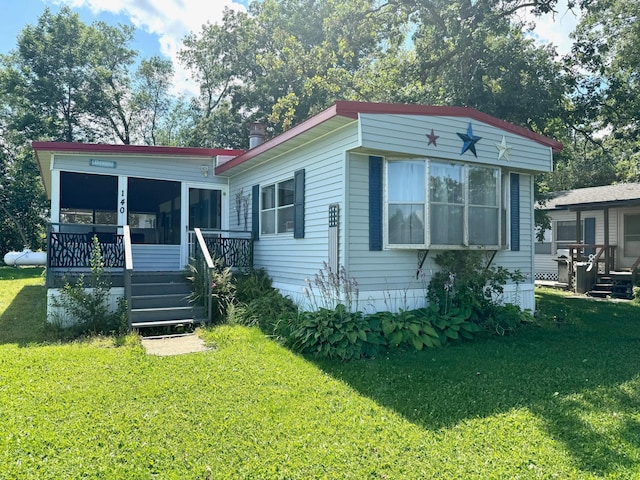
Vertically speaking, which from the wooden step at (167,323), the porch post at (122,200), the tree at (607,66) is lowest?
the wooden step at (167,323)

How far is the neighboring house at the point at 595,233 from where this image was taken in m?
13.1

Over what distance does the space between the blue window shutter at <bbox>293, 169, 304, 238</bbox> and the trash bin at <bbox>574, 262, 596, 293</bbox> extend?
966 cm

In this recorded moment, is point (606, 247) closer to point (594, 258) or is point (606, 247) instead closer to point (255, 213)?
point (594, 258)

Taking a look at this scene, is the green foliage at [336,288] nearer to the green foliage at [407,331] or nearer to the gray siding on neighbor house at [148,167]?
the green foliage at [407,331]

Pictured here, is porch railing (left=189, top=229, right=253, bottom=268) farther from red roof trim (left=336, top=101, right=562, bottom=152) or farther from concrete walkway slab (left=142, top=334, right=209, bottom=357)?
red roof trim (left=336, top=101, right=562, bottom=152)

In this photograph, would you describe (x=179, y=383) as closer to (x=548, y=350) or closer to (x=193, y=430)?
(x=193, y=430)

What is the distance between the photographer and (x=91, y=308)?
6.64m

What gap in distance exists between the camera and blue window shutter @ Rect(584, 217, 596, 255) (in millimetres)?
15125

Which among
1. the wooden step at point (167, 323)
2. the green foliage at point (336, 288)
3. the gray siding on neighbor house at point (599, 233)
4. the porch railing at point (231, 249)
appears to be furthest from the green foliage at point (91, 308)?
the gray siding on neighbor house at point (599, 233)

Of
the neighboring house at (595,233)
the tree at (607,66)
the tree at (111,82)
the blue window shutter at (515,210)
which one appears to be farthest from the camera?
the tree at (111,82)

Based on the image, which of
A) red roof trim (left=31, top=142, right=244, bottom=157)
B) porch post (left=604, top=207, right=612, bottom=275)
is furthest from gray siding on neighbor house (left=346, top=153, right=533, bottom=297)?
porch post (left=604, top=207, right=612, bottom=275)

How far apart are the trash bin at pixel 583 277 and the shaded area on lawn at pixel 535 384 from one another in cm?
659

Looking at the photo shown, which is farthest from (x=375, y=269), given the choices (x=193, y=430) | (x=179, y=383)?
(x=193, y=430)

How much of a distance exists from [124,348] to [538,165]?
23.9ft
